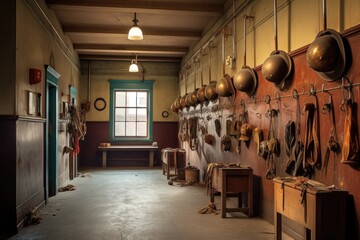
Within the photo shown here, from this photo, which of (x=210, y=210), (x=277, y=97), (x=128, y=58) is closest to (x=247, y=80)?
(x=277, y=97)

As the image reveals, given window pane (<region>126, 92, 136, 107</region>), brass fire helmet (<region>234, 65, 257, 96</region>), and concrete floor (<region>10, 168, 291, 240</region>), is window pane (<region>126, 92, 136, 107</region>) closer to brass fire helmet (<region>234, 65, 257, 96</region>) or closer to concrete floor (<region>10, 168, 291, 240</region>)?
concrete floor (<region>10, 168, 291, 240</region>)

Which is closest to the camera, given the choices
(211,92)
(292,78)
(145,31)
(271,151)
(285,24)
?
(292,78)

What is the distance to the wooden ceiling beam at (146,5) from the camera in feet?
20.4

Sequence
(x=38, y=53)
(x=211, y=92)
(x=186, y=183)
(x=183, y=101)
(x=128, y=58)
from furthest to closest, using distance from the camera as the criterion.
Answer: (x=128, y=58) < (x=183, y=101) < (x=186, y=183) < (x=211, y=92) < (x=38, y=53)

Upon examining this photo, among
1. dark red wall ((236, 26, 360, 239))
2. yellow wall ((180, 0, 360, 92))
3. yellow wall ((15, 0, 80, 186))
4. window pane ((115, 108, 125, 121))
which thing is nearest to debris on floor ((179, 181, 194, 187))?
yellow wall ((15, 0, 80, 186))

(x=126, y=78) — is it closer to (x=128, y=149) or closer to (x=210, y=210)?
(x=128, y=149)

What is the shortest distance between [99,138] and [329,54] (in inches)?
369

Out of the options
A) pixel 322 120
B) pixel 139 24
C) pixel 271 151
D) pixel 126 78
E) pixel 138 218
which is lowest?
pixel 138 218

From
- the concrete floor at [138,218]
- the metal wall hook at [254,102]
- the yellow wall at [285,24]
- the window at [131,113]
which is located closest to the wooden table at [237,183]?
the concrete floor at [138,218]

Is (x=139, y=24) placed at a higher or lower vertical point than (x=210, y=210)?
higher

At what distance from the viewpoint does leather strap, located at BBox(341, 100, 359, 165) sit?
2.84 m

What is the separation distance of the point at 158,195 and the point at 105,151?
4.92 m

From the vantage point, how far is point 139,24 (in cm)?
784

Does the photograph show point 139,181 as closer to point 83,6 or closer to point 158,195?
point 158,195
